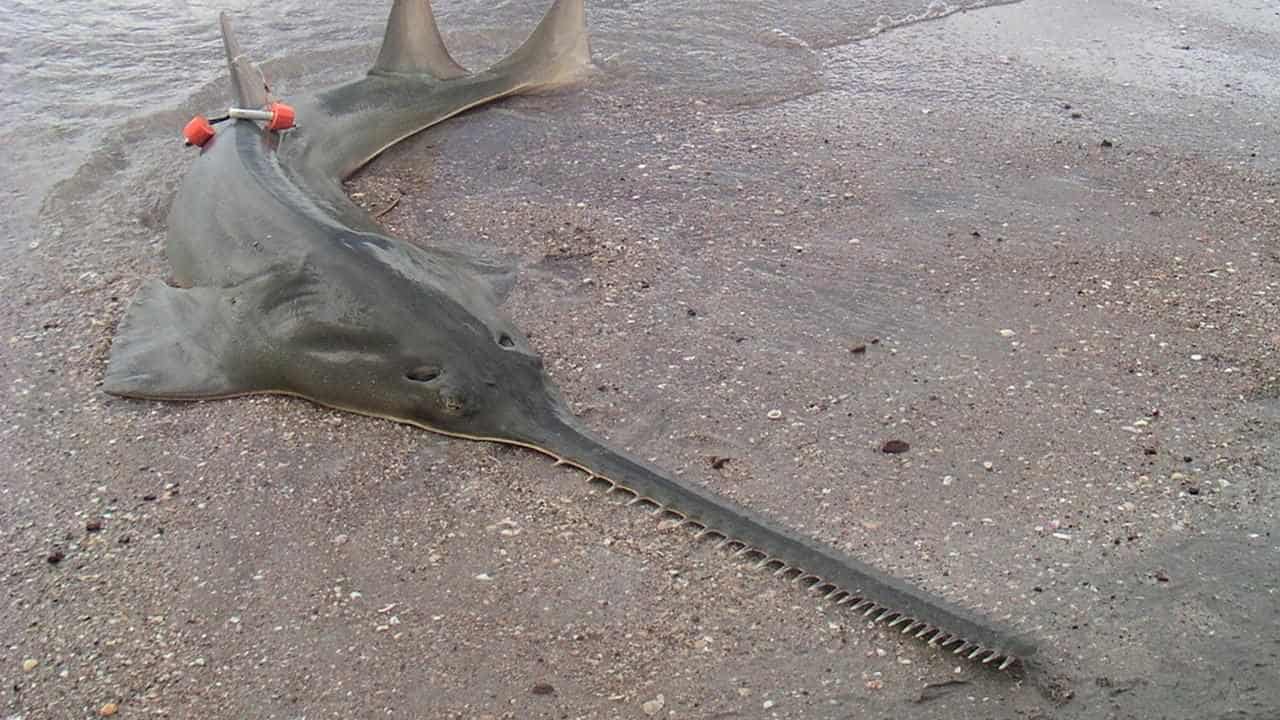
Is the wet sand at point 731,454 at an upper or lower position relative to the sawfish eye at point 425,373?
lower

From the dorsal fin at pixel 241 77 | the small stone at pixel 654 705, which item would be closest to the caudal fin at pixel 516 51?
the dorsal fin at pixel 241 77

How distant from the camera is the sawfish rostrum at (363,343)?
9.64 feet

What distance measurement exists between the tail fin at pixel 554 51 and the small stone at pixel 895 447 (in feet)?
10.7

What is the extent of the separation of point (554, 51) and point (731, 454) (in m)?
3.25

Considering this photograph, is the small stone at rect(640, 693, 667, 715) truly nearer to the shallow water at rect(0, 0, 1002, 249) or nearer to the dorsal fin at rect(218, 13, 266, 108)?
the dorsal fin at rect(218, 13, 266, 108)

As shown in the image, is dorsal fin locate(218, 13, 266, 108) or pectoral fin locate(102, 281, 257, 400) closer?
pectoral fin locate(102, 281, 257, 400)

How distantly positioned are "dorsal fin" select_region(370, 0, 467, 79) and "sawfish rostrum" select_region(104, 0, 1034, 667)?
1.25 metres

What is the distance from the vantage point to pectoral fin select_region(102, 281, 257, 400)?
146 inches

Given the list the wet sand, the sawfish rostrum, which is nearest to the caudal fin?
the wet sand

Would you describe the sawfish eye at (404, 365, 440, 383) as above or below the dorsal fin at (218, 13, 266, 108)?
below

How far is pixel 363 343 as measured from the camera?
11.7 ft

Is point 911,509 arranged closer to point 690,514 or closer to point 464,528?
point 690,514

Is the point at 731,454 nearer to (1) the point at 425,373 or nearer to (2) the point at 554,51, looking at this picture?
(1) the point at 425,373

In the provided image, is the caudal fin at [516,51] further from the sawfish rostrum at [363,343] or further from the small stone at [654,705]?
the small stone at [654,705]
